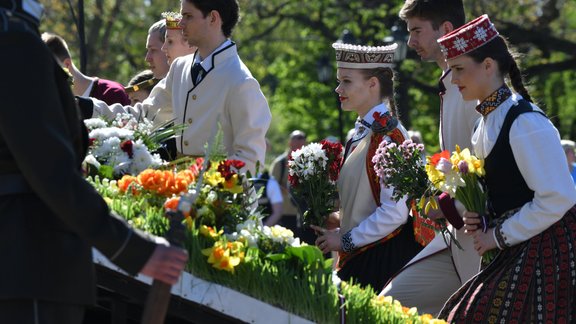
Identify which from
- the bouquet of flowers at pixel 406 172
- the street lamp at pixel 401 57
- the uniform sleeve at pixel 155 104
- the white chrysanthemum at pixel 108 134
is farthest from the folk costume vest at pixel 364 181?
the street lamp at pixel 401 57

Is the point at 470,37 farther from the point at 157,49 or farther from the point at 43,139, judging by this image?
the point at 157,49

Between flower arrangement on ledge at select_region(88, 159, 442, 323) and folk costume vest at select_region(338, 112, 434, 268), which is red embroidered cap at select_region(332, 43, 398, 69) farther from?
flower arrangement on ledge at select_region(88, 159, 442, 323)

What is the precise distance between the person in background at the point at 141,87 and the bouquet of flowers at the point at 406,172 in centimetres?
238

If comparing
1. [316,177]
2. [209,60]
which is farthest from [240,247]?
[316,177]

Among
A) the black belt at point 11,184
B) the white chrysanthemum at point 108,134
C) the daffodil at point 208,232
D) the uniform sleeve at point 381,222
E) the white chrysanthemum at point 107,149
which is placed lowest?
Result: the uniform sleeve at point 381,222

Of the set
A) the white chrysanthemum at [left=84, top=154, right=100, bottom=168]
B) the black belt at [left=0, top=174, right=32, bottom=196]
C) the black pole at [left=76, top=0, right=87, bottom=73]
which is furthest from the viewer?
the black pole at [left=76, top=0, right=87, bottom=73]

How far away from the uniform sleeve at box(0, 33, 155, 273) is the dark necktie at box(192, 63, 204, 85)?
2648 millimetres

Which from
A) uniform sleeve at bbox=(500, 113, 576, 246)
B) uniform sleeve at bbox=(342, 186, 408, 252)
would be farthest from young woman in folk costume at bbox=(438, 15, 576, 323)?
uniform sleeve at bbox=(342, 186, 408, 252)

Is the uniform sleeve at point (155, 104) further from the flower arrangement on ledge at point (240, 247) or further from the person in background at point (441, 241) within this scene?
the flower arrangement on ledge at point (240, 247)

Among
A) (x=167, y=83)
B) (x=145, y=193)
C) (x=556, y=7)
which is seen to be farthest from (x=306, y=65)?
(x=145, y=193)

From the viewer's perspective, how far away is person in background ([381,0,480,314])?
18.3 ft

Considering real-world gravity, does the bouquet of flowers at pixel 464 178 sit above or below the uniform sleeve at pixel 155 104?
above

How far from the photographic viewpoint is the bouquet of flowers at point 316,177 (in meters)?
6.16

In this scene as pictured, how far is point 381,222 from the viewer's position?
602cm
